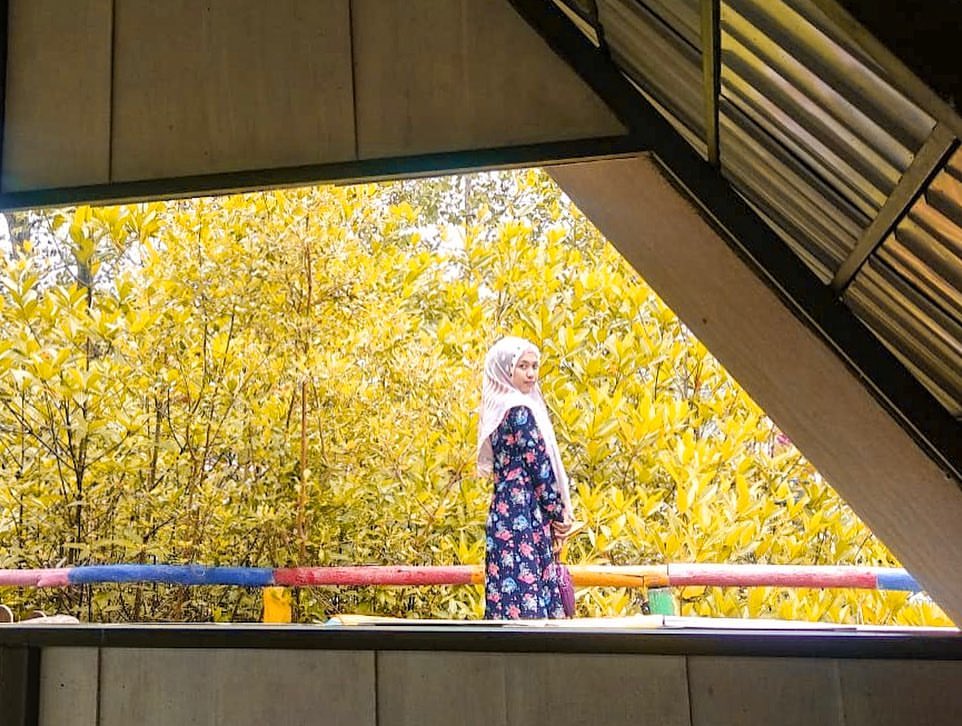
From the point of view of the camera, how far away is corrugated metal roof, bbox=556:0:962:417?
1.76ft

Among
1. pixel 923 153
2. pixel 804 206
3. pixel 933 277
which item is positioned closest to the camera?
pixel 923 153

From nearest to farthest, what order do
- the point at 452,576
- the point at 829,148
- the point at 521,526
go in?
the point at 829,148, the point at 521,526, the point at 452,576

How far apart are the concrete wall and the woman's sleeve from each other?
1.22m

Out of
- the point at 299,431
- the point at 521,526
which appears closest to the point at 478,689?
the point at 521,526

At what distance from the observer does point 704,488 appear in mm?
3186

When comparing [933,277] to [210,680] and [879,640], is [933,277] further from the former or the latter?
[210,680]

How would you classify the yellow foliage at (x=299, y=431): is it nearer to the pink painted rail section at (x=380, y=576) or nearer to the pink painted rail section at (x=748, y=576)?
the pink painted rail section at (x=380, y=576)

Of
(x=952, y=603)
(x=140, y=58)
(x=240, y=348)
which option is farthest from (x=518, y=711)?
(x=240, y=348)

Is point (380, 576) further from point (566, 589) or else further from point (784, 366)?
point (784, 366)

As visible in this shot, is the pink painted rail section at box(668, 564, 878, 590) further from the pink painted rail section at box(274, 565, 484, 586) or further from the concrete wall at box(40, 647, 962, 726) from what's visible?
the concrete wall at box(40, 647, 962, 726)

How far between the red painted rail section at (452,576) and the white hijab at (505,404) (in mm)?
480

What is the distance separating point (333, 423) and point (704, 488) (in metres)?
1.42

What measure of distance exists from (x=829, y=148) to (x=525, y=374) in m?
1.73

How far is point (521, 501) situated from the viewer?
2293 mm
